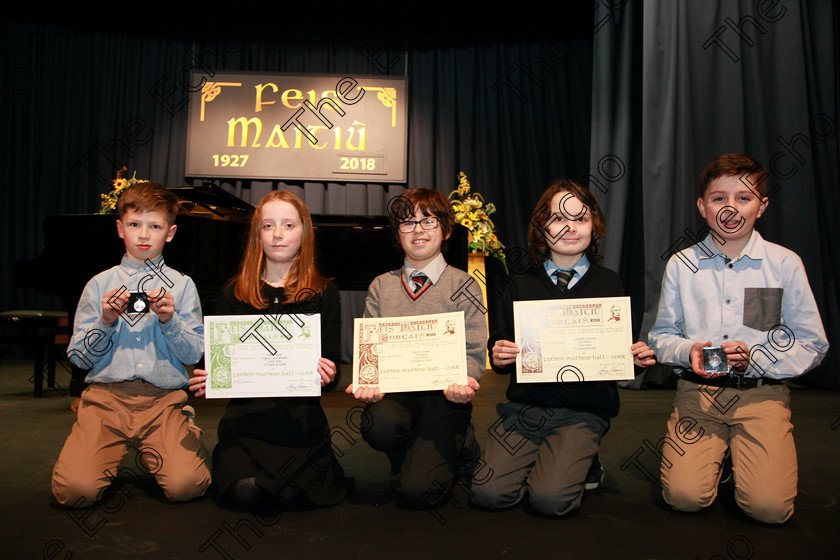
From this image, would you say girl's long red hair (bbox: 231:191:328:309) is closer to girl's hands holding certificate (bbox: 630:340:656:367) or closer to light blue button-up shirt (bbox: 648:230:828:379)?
girl's hands holding certificate (bbox: 630:340:656:367)

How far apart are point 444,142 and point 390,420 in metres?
5.90

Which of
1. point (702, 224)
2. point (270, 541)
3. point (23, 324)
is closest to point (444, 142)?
point (702, 224)

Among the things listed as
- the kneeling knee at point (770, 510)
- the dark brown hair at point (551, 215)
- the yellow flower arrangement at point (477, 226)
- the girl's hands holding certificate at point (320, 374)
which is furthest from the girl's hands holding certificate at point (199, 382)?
the yellow flower arrangement at point (477, 226)

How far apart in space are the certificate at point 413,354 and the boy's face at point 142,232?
980 millimetres

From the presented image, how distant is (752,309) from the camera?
2467 mm

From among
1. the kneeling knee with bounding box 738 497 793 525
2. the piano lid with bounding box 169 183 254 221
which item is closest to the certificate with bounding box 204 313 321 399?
the kneeling knee with bounding box 738 497 793 525

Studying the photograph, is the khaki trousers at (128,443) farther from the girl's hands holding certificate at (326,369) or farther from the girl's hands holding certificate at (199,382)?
the girl's hands holding certificate at (326,369)

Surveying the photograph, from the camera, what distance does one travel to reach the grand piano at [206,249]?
420 centimetres

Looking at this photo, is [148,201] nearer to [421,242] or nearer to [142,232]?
[142,232]

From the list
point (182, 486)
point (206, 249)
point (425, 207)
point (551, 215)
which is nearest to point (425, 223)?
point (425, 207)

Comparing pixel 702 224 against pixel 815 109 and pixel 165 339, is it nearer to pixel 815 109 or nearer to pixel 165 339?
pixel 815 109

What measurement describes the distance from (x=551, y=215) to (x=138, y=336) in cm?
172

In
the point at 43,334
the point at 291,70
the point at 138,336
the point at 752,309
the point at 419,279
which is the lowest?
the point at 43,334

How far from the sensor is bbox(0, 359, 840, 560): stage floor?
1915 millimetres
